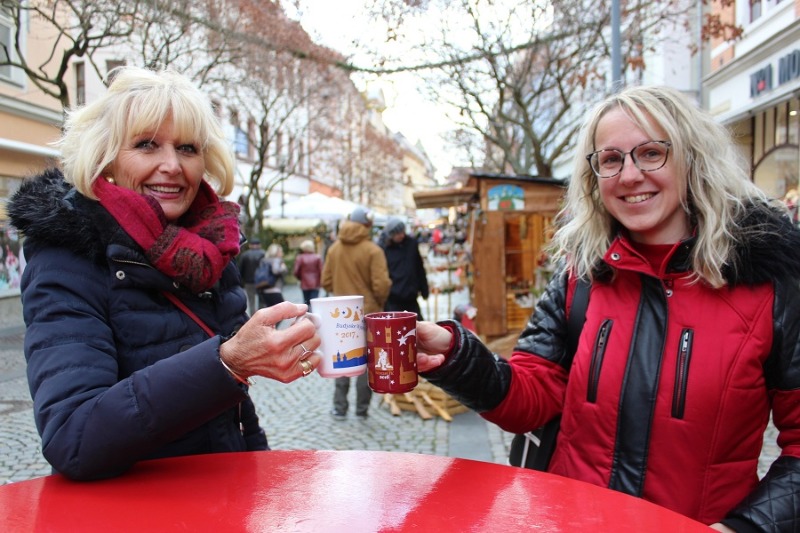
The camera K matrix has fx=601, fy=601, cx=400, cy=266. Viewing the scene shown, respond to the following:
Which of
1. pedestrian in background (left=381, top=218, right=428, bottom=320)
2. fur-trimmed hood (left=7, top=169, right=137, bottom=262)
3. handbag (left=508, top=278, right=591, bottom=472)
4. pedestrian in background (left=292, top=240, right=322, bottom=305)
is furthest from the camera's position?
pedestrian in background (left=292, top=240, right=322, bottom=305)

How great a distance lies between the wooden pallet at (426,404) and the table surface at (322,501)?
4455 mm

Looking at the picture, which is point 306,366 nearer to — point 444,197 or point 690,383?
point 690,383

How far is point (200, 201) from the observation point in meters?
1.84

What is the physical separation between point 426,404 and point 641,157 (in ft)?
15.4

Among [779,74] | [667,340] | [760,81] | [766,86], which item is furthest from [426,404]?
[760,81]

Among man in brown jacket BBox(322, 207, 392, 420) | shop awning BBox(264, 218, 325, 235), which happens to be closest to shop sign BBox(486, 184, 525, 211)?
man in brown jacket BBox(322, 207, 392, 420)

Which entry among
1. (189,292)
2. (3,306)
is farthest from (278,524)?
(3,306)

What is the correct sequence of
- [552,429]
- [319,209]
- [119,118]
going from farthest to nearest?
[319,209], [552,429], [119,118]

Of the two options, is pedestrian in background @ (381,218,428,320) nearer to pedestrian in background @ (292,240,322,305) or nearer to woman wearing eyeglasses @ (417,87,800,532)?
pedestrian in background @ (292,240,322,305)

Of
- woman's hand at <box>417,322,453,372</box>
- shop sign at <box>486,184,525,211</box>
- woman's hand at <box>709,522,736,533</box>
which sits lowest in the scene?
woman's hand at <box>709,522,736,533</box>

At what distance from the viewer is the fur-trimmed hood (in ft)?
4.56

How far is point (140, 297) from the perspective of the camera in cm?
147

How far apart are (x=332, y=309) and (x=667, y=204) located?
102cm

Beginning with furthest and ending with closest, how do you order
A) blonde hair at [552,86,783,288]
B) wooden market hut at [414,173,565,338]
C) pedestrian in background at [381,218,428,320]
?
1. wooden market hut at [414,173,565,338]
2. pedestrian in background at [381,218,428,320]
3. blonde hair at [552,86,783,288]
